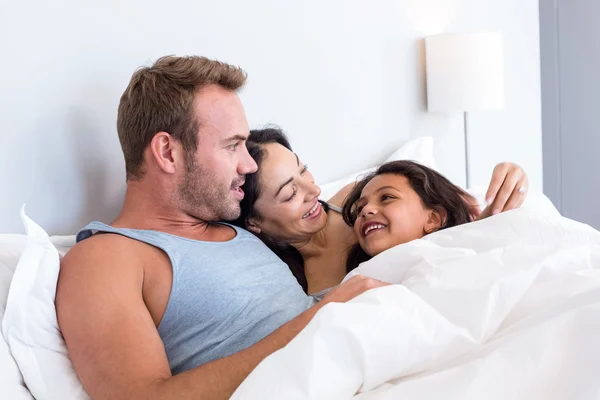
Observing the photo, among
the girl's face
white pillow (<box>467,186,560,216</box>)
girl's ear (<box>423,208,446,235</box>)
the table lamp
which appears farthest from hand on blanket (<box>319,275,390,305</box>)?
the table lamp

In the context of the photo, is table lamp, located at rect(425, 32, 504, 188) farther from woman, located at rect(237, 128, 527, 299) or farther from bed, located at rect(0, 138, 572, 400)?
bed, located at rect(0, 138, 572, 400)

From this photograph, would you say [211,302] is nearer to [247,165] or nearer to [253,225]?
[247,165]

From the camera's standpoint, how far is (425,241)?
158 cm

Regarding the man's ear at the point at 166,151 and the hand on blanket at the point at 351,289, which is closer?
A: the hand on blanket at the point at 351,289

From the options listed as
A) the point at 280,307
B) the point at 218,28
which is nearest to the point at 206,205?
the point at 280,307

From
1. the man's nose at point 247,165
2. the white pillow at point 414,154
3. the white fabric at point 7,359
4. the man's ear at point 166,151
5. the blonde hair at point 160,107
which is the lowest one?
the white fabric at point 7,359

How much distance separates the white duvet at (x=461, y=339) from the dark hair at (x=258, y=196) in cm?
63

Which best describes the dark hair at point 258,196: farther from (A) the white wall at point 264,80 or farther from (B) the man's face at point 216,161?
(A) the white wall at point 264,80

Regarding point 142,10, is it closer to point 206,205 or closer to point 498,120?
point 206,205

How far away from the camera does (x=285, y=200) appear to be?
6.40 feet

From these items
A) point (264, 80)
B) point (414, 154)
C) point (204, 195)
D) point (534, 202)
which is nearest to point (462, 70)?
point (414, 154)

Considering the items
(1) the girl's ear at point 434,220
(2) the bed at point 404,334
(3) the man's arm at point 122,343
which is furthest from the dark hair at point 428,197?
(3) the man's arm at point 122,343

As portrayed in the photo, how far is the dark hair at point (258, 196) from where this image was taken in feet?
6.35

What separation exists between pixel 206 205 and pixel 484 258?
0.64 m
